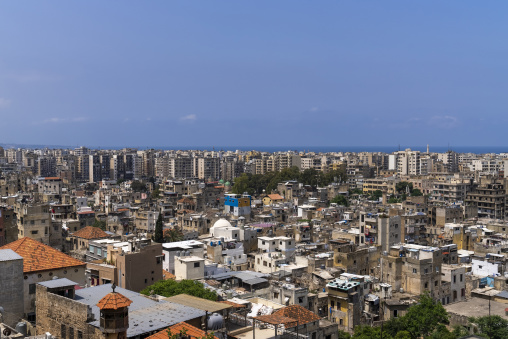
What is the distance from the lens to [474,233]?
43.6 m

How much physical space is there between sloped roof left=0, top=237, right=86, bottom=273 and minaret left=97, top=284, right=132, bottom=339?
8056 mm

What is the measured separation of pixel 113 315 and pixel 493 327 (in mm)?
17678

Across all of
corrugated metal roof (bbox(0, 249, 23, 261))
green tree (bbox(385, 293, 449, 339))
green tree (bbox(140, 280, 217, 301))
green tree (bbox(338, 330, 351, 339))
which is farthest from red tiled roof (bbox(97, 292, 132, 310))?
green tree (bbox(385, 293, 449, 339))

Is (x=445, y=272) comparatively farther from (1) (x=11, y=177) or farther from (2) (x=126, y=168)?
(2) (x=126, y=168)

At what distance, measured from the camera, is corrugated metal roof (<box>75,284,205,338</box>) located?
1510 cm

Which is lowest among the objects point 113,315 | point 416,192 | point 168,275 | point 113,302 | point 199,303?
point 168,275

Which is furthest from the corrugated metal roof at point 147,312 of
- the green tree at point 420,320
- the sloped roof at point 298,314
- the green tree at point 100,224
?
the green tree at point 100,224

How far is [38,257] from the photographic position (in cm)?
2083

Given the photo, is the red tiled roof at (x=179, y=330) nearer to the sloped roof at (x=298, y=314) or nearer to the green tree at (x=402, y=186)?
the sloped roof at (x=298, y=314)

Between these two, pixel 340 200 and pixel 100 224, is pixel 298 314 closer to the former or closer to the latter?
pixel 100 224

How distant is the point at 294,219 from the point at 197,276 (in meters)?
24.7

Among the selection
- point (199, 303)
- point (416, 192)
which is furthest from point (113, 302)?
point (416, 192)

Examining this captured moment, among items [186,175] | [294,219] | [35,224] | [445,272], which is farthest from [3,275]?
[186,175]

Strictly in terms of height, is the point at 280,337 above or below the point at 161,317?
below
